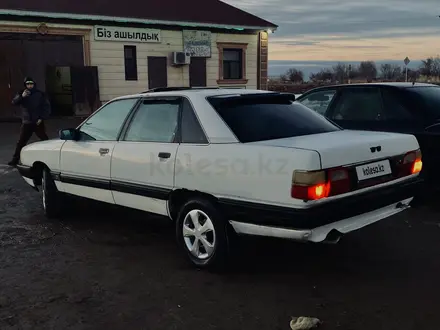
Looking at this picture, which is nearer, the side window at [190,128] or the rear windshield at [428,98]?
the side window at [190,128]

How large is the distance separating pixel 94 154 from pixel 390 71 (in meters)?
43.0

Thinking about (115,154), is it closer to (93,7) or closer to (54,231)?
(54,231)

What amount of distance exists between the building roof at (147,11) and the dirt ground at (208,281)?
12.6 metres

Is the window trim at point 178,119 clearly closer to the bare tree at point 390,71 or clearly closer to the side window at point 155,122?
the side window at point 155,122

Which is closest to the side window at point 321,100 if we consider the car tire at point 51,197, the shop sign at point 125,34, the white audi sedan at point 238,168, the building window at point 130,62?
the white audi sedan at point 238,168

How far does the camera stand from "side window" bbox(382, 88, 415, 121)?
6023 mm

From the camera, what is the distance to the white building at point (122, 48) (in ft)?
56.1

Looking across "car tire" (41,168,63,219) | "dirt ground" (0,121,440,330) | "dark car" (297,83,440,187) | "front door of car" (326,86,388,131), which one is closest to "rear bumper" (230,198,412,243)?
"dirt ground" (0,121,440,330)

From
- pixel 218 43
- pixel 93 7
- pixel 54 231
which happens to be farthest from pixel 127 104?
pixel 218 43

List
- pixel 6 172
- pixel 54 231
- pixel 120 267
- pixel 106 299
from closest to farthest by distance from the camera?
pixel 106 299
pixel 120 267
pixel 54 231
pixel 6 172

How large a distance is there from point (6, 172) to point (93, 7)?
10.4m

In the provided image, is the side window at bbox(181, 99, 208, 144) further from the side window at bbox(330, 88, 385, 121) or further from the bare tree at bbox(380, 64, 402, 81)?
the bare tree at bbox(380, 64, 402, 81)

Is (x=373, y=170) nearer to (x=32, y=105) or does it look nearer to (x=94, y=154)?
(x=94, y=154)

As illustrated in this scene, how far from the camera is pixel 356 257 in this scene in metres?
4.54
